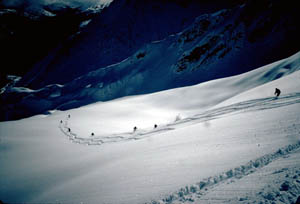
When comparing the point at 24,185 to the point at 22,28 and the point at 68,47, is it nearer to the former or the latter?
the point at 68,47

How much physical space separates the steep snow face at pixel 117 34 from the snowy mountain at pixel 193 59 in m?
25.0

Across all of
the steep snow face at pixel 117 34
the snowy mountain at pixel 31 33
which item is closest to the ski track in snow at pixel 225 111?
the steep snow face at pixel 117 34

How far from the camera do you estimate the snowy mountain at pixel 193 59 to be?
42062 millimetres

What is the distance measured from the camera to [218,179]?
12.8 feet

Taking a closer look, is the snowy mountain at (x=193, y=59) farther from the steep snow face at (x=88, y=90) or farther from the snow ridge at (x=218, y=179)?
the snow ridge at (x=218, y=179)

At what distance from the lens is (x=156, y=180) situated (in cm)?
466

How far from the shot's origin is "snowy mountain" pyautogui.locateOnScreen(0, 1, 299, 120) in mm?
42062

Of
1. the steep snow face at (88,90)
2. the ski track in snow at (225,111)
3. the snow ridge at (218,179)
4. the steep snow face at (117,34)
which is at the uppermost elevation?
the steep snow face at (117,34)

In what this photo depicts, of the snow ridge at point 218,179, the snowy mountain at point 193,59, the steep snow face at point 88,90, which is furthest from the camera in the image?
the steep snow face at point 88,90

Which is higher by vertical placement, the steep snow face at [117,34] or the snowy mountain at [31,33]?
the snowy mountain at [31,33]

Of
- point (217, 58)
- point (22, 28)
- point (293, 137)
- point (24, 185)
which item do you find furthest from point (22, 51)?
point (293, 137)

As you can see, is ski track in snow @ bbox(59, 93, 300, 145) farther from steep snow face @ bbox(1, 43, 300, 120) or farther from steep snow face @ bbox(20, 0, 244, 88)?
steep snow face @ bbox(20, 0, 244, 88)

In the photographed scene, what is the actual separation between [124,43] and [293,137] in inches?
3462

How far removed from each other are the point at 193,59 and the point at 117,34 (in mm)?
53500
